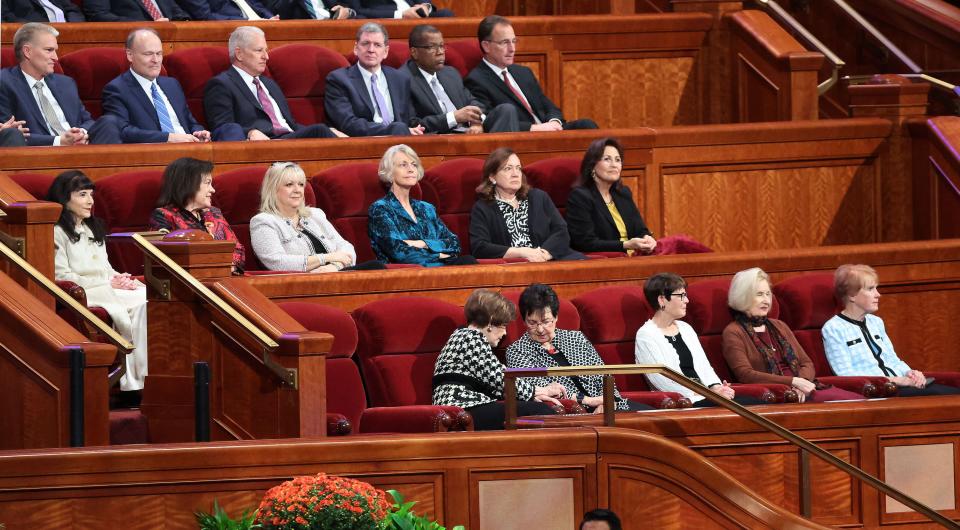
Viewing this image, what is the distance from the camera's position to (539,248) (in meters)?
4.65

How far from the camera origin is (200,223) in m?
4.29

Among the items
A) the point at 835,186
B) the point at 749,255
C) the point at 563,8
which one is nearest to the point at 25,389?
the point at 749,255

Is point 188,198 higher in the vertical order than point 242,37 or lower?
lower

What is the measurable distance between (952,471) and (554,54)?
266cm

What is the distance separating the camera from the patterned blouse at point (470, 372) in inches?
153

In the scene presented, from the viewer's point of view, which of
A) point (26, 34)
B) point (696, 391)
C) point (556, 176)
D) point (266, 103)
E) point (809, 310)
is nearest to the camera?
point (696, 391)

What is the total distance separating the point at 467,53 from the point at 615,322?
5.63ft

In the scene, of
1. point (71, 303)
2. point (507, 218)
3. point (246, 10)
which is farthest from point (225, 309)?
point (246, 10)

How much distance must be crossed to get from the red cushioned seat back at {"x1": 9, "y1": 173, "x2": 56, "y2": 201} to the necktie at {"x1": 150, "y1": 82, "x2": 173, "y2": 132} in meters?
0.63

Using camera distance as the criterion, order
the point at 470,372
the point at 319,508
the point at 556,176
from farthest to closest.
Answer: the point at 556,176
the point at 470,372
the point at 319,508

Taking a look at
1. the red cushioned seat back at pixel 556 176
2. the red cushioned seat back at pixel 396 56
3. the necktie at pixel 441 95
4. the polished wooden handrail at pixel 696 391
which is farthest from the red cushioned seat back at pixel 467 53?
the polished wooden handrail at pixel 696 391

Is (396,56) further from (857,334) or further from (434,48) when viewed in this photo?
(857,334)

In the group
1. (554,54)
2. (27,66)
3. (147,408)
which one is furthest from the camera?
(554,54)

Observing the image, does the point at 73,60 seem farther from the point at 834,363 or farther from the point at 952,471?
the point at 952,471
